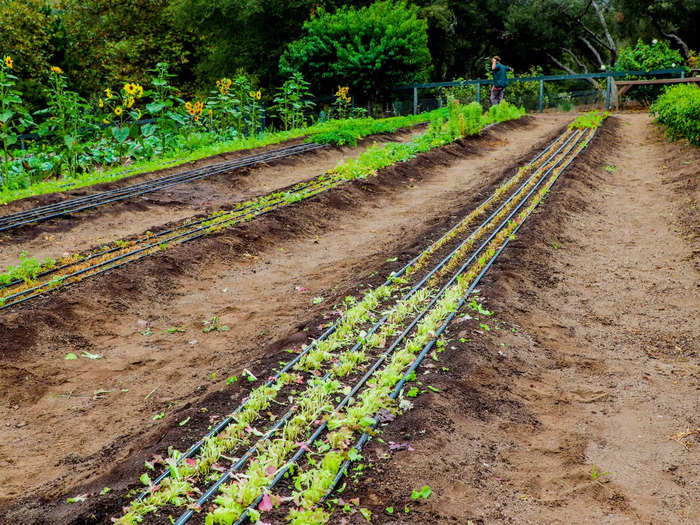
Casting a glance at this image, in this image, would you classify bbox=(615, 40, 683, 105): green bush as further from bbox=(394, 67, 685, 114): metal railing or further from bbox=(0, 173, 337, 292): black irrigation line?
bbox=(0, 173, 337, 292): black irrigation line

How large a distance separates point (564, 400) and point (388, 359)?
3.83 ft

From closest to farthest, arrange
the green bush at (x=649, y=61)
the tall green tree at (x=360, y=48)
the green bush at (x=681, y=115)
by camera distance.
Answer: the green bush at (x=681, y=115) < the tall green tree at (x=360, y=48) < the green bush at (x=649, y=61)

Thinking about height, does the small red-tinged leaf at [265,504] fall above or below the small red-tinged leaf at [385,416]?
below

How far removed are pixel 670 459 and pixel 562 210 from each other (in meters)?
4.95

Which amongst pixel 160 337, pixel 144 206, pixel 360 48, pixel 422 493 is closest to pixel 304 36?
pixel 360 48

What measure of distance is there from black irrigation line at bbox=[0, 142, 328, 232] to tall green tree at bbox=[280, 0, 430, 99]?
8412 mm

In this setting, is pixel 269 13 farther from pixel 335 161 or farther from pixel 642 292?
pixel 642 292

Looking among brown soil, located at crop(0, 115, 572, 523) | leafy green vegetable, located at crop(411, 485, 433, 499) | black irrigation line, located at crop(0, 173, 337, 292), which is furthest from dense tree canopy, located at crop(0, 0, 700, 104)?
leafy green vegetable, located at crop(411, 485, 433, 499)

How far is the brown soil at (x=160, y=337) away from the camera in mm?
3451

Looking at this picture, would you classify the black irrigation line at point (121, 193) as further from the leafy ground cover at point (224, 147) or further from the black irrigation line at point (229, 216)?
the black irrigation line at point (229, 216)

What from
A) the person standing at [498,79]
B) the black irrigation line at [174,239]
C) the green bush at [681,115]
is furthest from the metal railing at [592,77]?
the black irrigation line at [174,239]

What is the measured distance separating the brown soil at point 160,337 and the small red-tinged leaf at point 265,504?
0.68 metres

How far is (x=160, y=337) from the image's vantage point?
17.0ft

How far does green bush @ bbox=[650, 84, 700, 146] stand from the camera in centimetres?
1098
